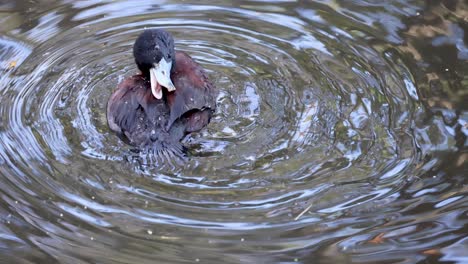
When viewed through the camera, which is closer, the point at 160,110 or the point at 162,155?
the point at 162,155

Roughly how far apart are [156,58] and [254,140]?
39.7 inches

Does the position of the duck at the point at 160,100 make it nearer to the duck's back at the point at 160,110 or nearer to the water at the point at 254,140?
the duck's back at the point at 160,110

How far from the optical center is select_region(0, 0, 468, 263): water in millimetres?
4934

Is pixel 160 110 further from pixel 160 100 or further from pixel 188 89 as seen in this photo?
pixel 188 89

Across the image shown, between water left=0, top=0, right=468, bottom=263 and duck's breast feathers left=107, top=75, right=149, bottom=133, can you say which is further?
duck's breast feathers left=107, top=75, right=149, bottom=133

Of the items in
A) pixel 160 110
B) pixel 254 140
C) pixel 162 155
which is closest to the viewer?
pixel 162 155

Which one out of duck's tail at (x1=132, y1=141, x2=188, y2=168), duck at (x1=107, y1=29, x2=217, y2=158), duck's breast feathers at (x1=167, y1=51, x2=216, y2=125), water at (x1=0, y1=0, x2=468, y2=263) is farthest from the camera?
duck's breast feathers at (x1=167, y1=51, x2=216, y2=125)

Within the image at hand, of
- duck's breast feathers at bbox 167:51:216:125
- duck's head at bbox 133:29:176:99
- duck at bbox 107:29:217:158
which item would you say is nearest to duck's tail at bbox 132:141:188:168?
duck at bbox 107:29:217:158

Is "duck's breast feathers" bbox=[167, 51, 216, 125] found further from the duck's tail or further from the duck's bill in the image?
the duck's tail

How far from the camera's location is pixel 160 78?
6.06m

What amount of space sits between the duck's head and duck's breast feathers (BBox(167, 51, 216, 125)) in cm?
7

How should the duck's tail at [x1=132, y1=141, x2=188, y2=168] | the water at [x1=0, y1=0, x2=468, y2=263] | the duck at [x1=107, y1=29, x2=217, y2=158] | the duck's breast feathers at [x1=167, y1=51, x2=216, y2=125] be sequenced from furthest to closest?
the duck's breast feathers at [x1=167, y1=51, x2=216, y2=125]
the duck at [x1=107, y1=29, x2=217, y2=158]
the duck's tail at [x1=132, y1=141, x2=188, y2=168]
the water at [x1=0, y1=0, x2=468, y2=263]

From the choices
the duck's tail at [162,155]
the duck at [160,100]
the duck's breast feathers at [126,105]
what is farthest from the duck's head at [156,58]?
the duck's tail at [162,155]

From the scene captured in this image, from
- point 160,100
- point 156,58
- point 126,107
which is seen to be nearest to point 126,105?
point 126,107
